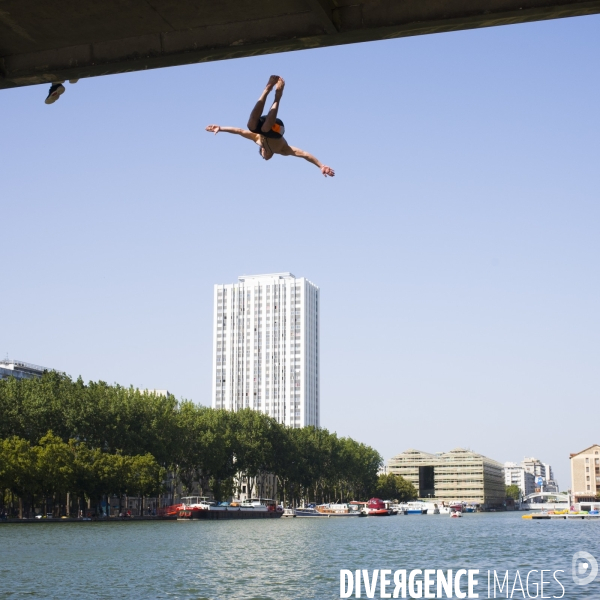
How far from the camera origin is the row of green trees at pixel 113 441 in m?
82.4

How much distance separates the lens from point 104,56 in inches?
503

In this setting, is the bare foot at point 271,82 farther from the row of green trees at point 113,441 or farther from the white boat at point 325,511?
the white boat at point 325,511

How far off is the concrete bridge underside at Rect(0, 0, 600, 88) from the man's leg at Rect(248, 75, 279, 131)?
4.98ft

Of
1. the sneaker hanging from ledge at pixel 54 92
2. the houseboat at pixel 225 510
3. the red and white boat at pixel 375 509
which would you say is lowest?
the red and white boat at pixel 375 509

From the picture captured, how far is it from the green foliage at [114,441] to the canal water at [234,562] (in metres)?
15.8

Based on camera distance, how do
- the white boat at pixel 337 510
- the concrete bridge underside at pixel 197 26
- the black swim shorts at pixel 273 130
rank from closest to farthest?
the black swim shorts at pixel 273 130 → the concrete bridge underside at pixel 197 26 → the white boat at pixel 337 510

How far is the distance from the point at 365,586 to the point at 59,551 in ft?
67.3

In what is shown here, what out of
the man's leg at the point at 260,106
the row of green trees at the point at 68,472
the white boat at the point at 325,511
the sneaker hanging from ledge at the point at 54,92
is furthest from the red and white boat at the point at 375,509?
the man's leg at the point at 260,106

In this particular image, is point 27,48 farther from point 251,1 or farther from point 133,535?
point 133,535

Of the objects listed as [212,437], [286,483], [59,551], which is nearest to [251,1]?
[59,551]

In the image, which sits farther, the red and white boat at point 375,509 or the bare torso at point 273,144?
the red and white boat at point 375,509

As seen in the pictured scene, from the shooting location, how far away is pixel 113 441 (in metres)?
94.2

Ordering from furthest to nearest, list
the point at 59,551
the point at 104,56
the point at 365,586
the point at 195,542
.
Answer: the point at 195,542 → the point at 59,551 → the point at 365,586 → the point at 104,56

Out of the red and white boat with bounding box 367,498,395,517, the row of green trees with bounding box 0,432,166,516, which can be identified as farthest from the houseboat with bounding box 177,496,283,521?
the red and white boat with bounding box 367,498,395,517
